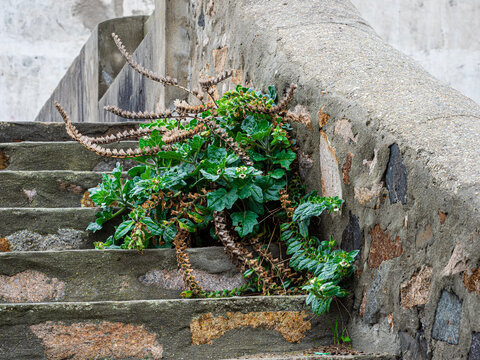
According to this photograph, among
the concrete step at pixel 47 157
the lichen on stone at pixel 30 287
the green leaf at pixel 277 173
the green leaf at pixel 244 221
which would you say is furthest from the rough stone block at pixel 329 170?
the concrete step at pixel 47 157

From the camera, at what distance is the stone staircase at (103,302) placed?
169 cm

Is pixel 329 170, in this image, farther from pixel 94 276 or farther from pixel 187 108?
pixel 94 276

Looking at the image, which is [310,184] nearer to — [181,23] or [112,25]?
[181,23]

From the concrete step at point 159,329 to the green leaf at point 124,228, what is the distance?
1.13 feet

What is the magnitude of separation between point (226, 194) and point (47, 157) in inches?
43.0

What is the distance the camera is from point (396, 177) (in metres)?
1.64

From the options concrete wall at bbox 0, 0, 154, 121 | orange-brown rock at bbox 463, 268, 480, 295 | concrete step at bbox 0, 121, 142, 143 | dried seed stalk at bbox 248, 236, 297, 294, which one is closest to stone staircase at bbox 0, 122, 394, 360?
Result: dried seed stalk at bbox 248, 236, 297, 294

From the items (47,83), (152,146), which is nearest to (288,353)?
(152,146)

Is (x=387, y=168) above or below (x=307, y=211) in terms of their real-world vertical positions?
above

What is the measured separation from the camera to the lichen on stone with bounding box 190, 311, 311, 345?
1734 millimetres

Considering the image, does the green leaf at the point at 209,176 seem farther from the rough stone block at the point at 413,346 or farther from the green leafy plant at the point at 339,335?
the rough stone block at the point at 413,346

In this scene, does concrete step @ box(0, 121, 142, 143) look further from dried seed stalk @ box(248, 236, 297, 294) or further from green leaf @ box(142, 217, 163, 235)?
dried seed stalk @ box(248, 236, 297, 294)

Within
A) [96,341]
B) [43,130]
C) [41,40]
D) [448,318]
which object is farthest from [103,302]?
[41,40]

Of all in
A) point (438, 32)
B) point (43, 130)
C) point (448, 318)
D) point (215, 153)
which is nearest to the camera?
point (448, 318)
